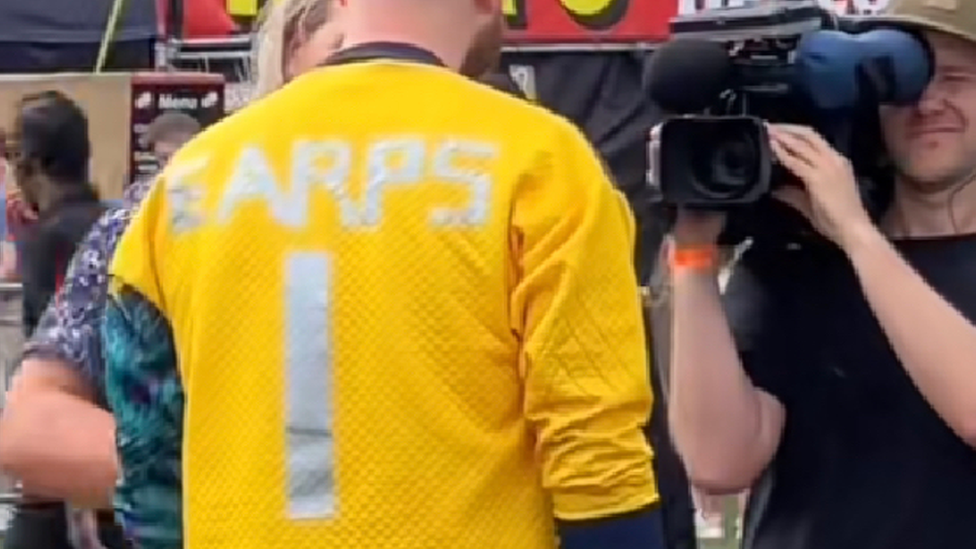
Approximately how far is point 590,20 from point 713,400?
306 inches

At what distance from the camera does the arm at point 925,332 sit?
247cm

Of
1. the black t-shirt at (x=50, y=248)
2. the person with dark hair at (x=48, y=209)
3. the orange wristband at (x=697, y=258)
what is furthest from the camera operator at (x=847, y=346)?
the black t-shirt at (x=50, y=248)

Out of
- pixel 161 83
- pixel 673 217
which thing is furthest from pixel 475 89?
pixel 161 83

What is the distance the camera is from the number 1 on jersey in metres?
2.01

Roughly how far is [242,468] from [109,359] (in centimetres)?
22

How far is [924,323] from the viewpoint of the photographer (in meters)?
2.47

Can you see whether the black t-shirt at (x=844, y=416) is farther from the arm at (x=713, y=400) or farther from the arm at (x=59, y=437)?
the arm at (x=59, y=437)

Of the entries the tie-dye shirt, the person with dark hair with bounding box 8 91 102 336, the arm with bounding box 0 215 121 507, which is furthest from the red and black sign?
the tie-dye shirt

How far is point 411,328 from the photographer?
2000mm

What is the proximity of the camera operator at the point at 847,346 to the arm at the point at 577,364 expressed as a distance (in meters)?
0.59

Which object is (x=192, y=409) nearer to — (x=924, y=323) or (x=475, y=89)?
(x=475, y=89)

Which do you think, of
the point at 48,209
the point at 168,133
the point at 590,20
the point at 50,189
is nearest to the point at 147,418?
the point at 48,209

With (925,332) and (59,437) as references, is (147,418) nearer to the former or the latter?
(59,437)

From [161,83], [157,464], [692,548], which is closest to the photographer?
[157,464]
